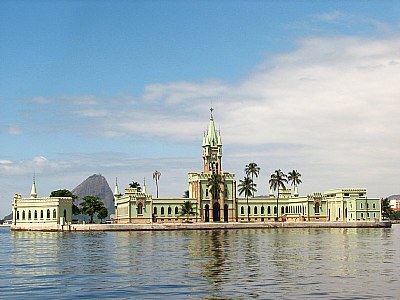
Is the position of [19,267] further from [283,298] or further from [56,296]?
[283,298]

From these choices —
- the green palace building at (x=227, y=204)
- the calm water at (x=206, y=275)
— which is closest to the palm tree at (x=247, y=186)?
the green palace building at (x=227, y=204)

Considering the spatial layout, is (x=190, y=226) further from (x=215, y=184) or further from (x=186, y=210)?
(x=215, y=184)

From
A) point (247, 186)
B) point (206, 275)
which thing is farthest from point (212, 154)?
point (206, 275)

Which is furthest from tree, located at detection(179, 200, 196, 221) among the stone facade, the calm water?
the calm water

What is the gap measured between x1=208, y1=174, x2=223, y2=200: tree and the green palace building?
0.25 meters

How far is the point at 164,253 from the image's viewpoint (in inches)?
2167

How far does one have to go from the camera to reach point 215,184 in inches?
5468

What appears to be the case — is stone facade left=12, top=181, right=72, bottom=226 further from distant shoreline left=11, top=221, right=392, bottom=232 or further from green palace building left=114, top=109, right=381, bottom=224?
green palace building left=114, top=109, right=381, bottom=224

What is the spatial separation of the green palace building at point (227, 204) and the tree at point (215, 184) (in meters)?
0.25

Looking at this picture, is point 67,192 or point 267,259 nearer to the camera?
point 267,259

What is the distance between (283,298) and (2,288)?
14.2 meters

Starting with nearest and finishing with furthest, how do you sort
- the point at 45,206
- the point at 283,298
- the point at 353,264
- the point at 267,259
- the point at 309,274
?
the point at 283,298, the point at 309,274, the point at 353,264, the point at 267,259, the point at 45,206

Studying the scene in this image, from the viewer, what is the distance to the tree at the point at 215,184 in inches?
5463

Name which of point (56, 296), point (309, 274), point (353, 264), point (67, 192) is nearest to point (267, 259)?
point (353, 264)
